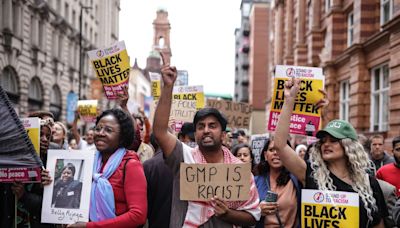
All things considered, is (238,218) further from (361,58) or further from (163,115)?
(361,58)

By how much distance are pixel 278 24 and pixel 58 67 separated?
15.5 metres

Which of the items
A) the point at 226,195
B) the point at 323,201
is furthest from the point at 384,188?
the point at 226,195

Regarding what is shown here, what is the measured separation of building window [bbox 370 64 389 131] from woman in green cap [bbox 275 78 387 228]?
42.6 ft

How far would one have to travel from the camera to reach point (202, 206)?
142 inches

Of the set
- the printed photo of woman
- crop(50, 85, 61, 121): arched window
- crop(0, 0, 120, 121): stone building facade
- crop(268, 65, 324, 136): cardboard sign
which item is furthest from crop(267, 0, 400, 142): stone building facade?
crop(50, 85, 61, 121): arched window

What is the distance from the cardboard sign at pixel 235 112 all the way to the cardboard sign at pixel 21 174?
6.72m

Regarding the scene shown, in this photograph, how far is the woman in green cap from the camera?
12.3 feet

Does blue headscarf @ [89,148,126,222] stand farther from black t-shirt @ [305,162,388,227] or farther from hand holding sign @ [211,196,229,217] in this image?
black t-shirt @ [305,162,388,227]

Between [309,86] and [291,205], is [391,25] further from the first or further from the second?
[291,205]

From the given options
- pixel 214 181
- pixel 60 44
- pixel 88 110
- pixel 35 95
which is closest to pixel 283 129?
pixel 214 181

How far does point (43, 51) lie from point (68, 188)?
30.9 m

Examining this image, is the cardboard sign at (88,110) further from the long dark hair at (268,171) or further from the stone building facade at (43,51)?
the stone building facade at (43,51)

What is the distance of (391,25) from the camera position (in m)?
13.7

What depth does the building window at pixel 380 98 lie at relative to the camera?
16312 mm
